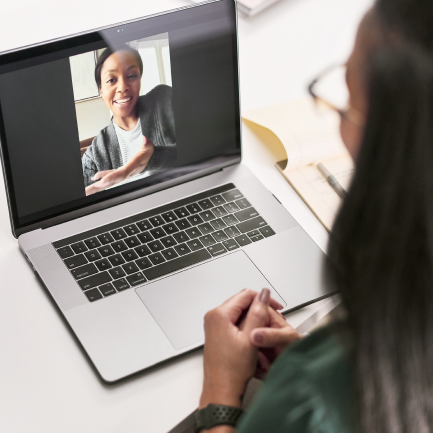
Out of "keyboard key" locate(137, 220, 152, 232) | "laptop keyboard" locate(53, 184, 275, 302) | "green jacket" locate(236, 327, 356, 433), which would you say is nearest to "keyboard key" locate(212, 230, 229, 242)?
"laptop keyboard" locate(53, 184, 275, 302)

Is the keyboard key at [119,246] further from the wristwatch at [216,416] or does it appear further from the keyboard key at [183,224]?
the wristwatch at [216,416]

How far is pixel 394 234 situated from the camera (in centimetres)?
45

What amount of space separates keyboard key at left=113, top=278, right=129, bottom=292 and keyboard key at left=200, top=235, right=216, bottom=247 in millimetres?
139

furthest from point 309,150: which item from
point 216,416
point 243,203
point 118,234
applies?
point 216,416

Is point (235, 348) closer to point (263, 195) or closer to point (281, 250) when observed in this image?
point (281, 250)

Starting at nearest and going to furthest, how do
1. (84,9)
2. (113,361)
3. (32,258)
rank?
(113,361)
(32,258)
(84,9)

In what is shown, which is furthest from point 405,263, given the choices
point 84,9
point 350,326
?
point 84,9

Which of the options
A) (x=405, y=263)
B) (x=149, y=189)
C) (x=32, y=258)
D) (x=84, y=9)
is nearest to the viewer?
(x=405, y=263)

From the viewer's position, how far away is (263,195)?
3.06 feet

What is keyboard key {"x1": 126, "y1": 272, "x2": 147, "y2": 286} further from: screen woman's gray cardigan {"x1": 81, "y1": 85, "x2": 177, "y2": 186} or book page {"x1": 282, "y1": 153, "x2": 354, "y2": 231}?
book page {"x1": 282, "y1": 153, "x2": 354, "y2": 231}

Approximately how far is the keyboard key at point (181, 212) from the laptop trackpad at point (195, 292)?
10 centimetres

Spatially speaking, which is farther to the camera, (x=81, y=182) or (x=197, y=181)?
(x=197, y=181)

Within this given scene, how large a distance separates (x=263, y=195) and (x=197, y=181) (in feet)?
0.38

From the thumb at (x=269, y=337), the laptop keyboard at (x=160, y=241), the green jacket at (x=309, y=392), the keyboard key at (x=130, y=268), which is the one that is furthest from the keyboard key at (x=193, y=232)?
the green jacket at (x=309, y=392)
